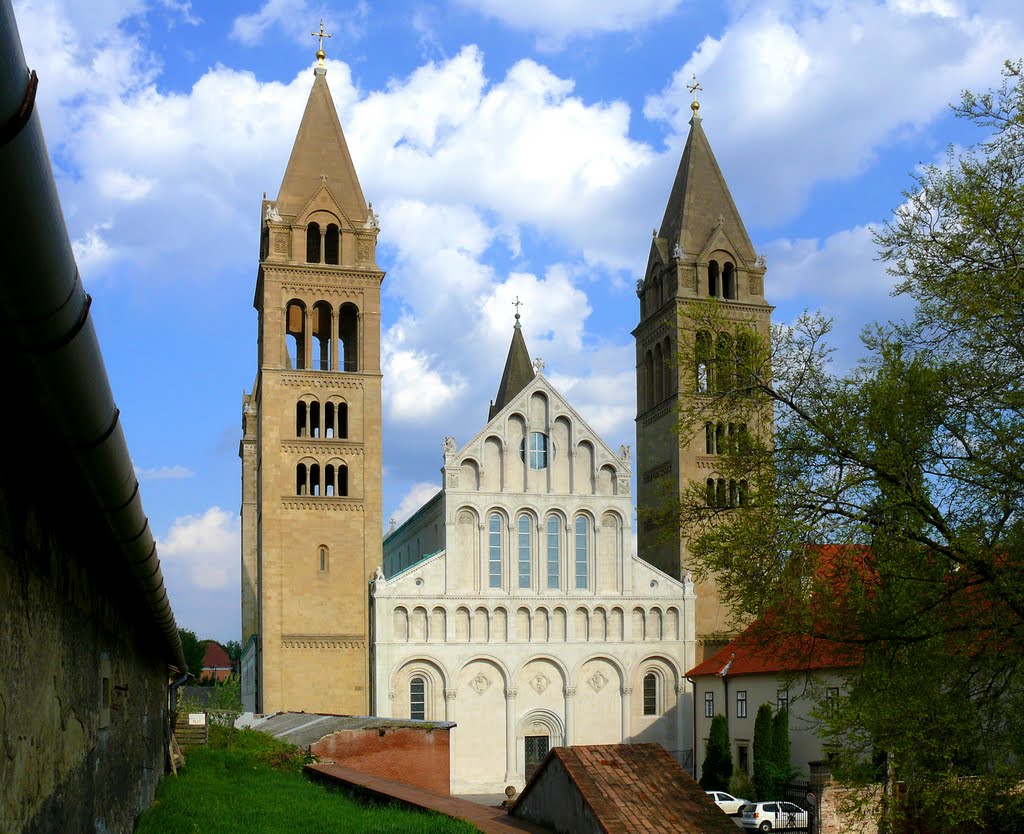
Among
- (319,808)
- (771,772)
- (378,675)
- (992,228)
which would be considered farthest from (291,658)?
(992,228)

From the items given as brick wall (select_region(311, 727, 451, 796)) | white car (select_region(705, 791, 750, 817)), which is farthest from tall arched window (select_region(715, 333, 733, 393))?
white car (select_region(705, 791, 750, 817))

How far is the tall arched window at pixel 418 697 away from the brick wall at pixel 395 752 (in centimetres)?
1534

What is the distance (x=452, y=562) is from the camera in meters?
44.9

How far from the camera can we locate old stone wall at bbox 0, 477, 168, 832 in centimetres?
425

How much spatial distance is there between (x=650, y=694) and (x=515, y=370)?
23.5 metres

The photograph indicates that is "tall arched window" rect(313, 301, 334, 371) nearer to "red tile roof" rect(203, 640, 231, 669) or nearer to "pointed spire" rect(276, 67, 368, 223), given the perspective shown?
"pointed spire" rect(276, 67, 368, 223)

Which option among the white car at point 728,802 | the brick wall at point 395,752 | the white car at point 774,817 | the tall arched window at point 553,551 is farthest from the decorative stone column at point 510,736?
the brick wall at point 395,752

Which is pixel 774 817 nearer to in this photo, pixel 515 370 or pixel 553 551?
pixel 553 551

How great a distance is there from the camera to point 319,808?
15.9 m

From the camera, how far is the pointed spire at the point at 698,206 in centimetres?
5062

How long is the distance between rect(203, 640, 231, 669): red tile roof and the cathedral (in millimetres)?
109213

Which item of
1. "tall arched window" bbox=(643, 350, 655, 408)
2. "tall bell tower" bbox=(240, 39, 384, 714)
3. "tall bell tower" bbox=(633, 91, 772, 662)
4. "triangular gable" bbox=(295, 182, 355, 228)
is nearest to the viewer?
"tall bell tower" bbox=(240, 39, 384, 714)

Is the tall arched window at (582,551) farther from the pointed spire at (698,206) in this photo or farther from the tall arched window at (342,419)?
the pointed spire at (698,206)

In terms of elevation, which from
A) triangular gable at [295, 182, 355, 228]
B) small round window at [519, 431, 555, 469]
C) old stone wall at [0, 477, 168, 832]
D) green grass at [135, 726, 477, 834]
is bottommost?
green grass at [135, 726, 477, 834]
